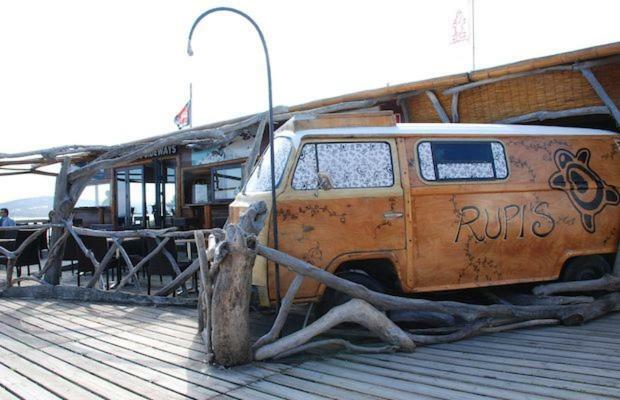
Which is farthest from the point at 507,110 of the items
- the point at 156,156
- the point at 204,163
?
the point at 156,156

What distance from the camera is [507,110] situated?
650 centimetres

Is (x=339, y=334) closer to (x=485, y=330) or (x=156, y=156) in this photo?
(x=485, y=330)

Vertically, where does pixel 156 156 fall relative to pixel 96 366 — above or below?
above

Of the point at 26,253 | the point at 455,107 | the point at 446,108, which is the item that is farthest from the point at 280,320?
the point at 26,253

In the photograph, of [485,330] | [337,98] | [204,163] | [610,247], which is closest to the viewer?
[485,330]

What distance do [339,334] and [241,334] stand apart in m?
1.09

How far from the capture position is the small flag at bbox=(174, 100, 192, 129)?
14758mm

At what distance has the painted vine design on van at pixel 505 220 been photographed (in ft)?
14.7

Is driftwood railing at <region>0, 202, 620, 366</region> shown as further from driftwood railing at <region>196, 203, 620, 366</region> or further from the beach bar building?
the beach bar building

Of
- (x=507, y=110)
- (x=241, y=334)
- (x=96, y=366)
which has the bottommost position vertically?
(x=96, y=366)

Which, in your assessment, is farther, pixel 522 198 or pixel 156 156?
pixel 156 156

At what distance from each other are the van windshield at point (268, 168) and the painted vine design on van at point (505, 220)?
185cm

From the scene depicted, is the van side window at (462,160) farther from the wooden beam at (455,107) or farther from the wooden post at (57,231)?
the wooden post at (57,231)

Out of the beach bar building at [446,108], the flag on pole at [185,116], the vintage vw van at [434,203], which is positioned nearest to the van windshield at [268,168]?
the vintage vw van at [434,203]
